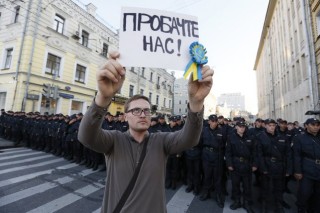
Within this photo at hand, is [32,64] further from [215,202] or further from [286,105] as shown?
[286,105]

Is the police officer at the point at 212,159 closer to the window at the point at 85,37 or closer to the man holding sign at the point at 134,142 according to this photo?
the man holding sign at the point at 134,142

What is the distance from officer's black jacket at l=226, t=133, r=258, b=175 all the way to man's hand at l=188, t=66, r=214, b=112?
3784 millimetres

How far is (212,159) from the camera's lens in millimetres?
5242

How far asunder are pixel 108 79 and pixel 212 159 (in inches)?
178

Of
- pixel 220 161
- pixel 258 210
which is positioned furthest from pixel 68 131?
pixel 258 210

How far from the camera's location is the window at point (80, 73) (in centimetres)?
1705

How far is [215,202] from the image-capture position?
5023mm

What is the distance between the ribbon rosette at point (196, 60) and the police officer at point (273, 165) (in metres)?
4.17

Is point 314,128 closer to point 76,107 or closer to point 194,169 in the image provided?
point 194,169

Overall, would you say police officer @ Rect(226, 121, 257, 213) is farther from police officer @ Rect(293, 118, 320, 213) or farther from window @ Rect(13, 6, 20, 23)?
window @ Rect(13, 6, 20, 23)

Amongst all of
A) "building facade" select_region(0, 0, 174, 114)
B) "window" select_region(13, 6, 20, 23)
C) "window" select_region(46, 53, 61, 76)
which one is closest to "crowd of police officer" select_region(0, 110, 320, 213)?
"building facade" select_region(0, 0, 174, 114)

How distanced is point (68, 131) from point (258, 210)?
26.2 feet

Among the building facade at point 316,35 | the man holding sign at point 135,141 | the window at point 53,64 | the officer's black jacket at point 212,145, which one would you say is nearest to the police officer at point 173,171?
the officer's black jacket at point 212,145

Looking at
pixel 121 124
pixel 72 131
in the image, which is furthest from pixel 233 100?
pixel 72 131
